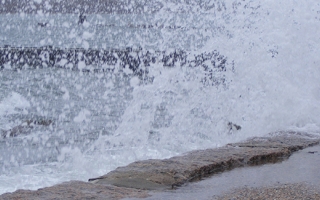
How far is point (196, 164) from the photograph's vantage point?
401 centimetres

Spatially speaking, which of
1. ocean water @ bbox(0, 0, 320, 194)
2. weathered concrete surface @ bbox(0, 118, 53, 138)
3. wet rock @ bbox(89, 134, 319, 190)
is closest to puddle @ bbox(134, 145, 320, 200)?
wet rock @ bbox(89, 134, 319, 190)

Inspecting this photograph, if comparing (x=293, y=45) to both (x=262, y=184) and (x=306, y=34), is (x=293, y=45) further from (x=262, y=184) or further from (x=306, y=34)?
Result: (x=262, y=184)

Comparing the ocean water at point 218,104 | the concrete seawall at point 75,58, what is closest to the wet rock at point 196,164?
the ocean water at point 218,104

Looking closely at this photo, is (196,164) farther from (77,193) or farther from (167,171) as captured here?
(77,193)

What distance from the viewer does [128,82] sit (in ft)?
66.5

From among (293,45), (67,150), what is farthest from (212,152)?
(67,150)

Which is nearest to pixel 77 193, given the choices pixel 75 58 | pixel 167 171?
pixel 167 171

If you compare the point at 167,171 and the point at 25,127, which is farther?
the point at 25,127

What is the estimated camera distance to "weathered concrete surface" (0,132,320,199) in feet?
10.8

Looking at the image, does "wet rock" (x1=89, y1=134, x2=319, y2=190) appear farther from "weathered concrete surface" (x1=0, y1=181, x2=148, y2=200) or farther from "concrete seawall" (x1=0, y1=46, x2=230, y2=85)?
"concrete seawall" (x1=0, y1=46, x2=230, y2=85)

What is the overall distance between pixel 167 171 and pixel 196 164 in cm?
29

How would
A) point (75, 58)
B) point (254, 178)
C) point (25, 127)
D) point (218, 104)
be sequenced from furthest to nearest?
point (75, 58)
point (25, 127)
point (218, 104)
point (254, 178)

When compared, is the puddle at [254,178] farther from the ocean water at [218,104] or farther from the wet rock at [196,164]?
the ocean water at [218,104]

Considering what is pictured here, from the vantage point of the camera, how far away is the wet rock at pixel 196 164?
3.65 metres
